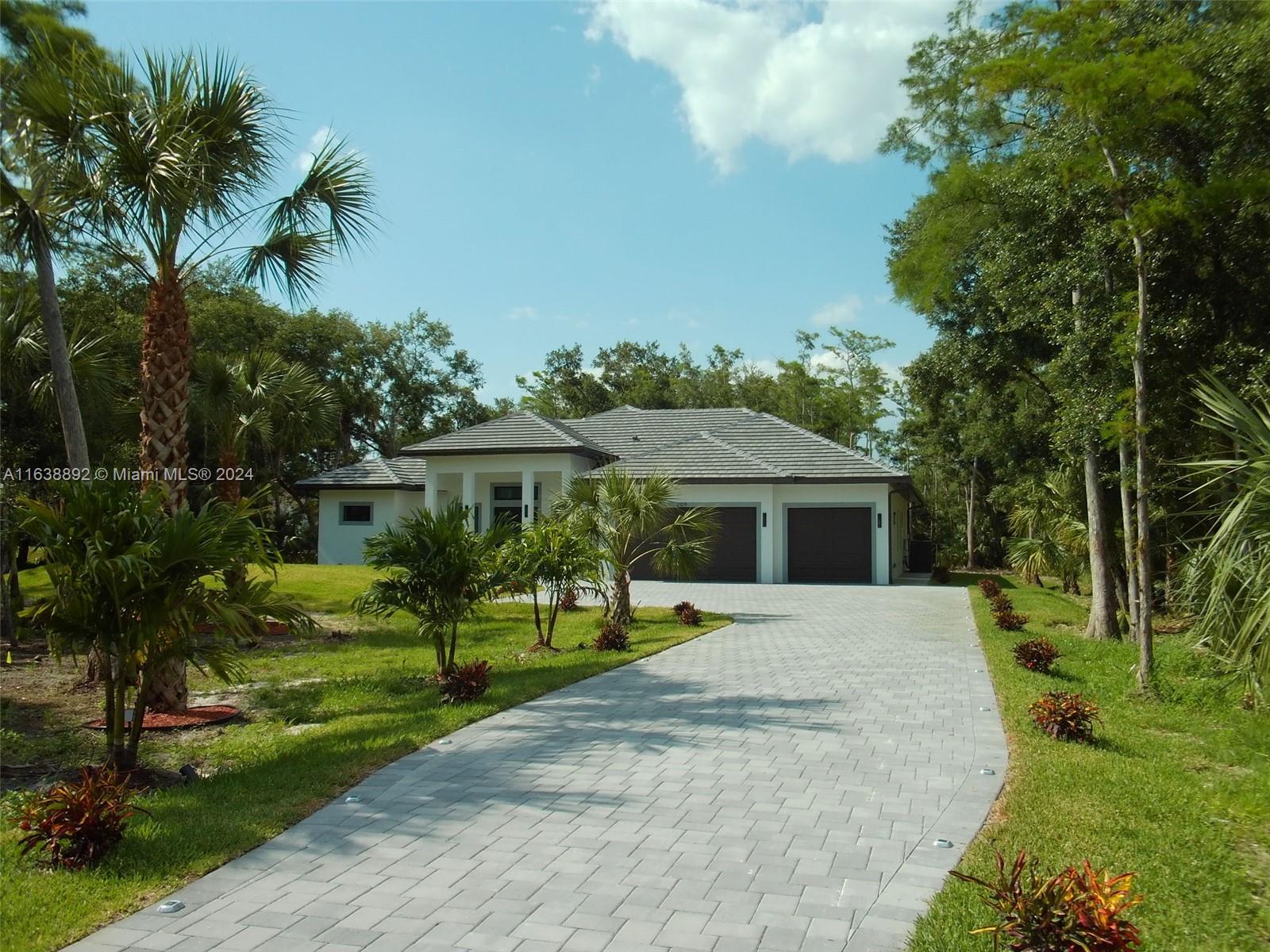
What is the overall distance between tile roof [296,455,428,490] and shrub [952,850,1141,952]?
30.7 metres

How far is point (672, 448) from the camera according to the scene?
3086 cm

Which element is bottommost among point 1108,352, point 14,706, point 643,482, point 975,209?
point 14,706

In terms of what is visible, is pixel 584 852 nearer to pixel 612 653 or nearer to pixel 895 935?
pixel 895 935

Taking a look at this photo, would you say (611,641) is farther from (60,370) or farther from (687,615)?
(60,370)

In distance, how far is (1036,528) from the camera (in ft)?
97.3

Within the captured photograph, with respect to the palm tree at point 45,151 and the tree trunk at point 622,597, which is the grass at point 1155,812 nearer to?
the tree trunk at point 622,597

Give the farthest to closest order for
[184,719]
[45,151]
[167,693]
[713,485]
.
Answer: [713,485]
[167,693]
[184,719]
[45,151]

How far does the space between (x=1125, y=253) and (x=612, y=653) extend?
Answer: 865 cm

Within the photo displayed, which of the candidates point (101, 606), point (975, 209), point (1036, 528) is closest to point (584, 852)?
point (101, 606)

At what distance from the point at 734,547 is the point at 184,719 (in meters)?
21.0

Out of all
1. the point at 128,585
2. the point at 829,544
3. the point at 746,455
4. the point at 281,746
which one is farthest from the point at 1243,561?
the point at 746,455

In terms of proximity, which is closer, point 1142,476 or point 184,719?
point 184,719

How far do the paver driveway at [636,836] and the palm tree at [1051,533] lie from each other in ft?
48.3

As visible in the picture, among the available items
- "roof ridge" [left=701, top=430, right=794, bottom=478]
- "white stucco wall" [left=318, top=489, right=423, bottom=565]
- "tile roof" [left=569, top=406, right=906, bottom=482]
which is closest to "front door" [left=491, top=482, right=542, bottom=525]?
"white stucco wall" [left=318, top=489, right=423, bottom=565]
